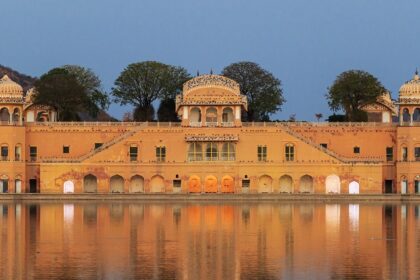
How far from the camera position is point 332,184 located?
65.7 metres

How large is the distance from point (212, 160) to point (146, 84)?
11.1 metres

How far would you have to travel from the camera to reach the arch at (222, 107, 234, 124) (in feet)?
221

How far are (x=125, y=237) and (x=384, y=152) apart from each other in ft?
114

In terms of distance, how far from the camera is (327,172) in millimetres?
65250

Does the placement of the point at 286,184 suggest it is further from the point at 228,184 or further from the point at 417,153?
the point at 417,153

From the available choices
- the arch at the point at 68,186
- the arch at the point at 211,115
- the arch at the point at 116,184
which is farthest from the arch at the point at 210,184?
the arch at the point at 68,186

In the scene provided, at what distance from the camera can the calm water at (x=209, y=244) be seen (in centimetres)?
2706

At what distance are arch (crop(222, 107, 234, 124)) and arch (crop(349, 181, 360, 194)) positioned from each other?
837 cm

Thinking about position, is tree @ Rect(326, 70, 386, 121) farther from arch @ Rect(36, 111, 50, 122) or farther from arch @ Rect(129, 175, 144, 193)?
arch @ Rect(36, 111, 50, 122)

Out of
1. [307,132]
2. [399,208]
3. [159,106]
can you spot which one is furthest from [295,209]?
[159,106]

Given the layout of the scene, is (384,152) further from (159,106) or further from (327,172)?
(159,106)

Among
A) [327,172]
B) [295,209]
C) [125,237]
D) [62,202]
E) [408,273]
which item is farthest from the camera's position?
[327,172]

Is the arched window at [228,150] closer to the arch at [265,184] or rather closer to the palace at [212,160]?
the palace at [212,160]

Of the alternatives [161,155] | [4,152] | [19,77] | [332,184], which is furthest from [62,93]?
[19,77]
